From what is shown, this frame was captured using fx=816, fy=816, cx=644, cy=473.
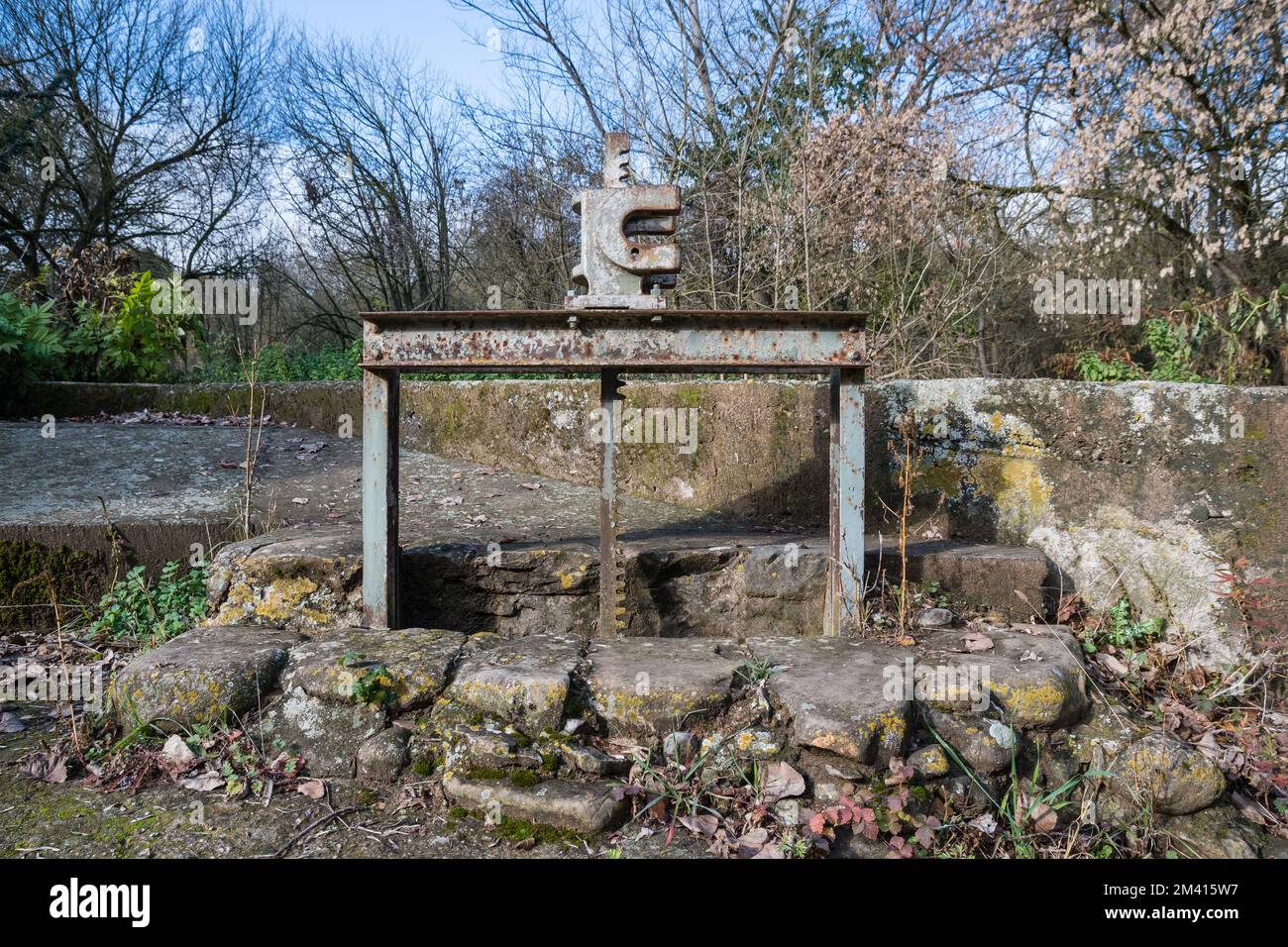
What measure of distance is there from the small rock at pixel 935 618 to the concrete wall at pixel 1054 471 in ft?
2.37

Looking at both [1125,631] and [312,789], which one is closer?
[312,789]

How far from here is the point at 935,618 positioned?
3.30 m

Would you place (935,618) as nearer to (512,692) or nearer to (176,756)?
(512,692)

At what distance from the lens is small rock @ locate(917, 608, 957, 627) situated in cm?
329

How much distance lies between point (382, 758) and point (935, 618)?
2.16 m

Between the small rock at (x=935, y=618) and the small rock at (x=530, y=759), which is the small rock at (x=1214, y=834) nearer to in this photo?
the small rock at (x=935, y=618)

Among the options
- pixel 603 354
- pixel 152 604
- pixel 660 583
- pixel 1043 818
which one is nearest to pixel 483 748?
pixel 660 583

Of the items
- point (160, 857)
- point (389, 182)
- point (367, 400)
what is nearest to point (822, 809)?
point (160, 857)

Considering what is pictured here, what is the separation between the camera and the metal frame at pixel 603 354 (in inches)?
122

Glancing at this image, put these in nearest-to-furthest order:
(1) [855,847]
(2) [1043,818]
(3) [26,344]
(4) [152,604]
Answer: (1) [855,847]
(2) [1043,818]
(4) [152,604]
(3) [26,344]

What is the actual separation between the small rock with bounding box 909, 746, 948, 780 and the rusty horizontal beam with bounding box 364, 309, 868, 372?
4.69 ft

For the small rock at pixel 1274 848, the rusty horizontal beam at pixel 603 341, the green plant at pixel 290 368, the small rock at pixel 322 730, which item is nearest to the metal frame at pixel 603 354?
the rusty horizontal beam at pixel 603 341

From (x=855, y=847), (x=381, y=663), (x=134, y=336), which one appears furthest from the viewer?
(x=134, y=336)

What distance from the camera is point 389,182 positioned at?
13.4m
